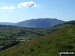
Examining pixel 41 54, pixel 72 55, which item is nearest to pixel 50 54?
pixel 41 54

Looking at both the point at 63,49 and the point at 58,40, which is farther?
the point at 58,40

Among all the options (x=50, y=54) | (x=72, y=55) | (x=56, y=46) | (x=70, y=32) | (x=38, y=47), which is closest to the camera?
(x=72, y=55)

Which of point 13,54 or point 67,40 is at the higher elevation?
point 67,40

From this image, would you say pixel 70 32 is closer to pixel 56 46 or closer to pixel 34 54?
pixel 56 46

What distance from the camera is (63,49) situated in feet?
209

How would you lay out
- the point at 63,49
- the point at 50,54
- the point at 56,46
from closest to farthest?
the point at 50,54 < the point at 63,49 < the point at 56,46

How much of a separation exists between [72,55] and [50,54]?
8.54m

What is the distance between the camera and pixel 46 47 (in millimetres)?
70125

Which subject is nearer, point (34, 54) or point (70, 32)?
point (34, 54)

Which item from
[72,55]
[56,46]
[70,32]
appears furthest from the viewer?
[70,32]

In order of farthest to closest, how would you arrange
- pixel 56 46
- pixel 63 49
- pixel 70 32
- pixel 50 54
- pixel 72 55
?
pixel 70 32, pixel 56 46, pixel 63 49, pixel 50 54, pixel 72 55

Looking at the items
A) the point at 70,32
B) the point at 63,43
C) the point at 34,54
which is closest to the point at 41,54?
the point at 34,54

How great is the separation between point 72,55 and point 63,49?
8.36 metres

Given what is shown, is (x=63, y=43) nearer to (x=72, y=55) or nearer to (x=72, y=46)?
(x=72, y=46)
